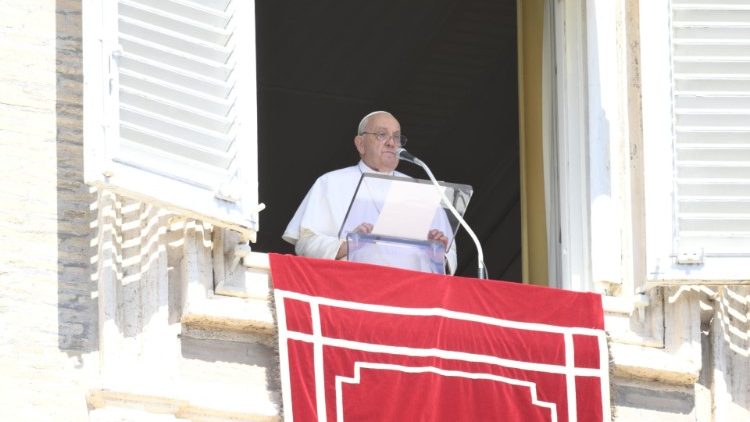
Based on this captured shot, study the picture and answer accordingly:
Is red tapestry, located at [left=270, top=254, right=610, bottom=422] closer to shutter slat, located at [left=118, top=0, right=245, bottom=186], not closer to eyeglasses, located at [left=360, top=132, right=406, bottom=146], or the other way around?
shutter slat, located at [left=118, top=0, right=245, bottom=186]

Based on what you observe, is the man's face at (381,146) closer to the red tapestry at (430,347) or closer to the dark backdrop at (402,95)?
the red tapestry at (430,347)

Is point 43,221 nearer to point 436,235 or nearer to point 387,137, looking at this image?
point 436,235

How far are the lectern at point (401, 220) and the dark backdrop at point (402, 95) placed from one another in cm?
308

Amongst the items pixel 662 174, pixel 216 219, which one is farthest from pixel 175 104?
pixel 662 174

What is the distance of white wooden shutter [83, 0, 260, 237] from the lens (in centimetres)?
835

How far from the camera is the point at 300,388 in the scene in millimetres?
8539

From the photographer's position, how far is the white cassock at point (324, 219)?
378 inches

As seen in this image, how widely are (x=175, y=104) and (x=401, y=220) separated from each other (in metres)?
1.07

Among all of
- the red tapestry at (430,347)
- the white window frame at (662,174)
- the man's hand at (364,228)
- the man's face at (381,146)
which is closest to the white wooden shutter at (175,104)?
the red tapestry at (430,347)

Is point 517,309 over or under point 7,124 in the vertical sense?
under

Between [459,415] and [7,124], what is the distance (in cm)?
184

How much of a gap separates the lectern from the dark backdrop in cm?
308

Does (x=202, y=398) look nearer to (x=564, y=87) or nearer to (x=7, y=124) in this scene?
(x=7, y=124)

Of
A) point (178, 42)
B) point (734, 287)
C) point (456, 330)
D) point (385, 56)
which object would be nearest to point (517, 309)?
point (456, 330)
